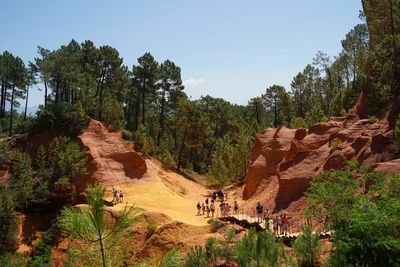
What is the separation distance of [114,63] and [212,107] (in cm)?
2247

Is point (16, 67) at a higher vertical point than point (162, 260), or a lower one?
higher

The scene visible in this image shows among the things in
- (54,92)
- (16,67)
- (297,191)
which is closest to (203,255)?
(297,191)

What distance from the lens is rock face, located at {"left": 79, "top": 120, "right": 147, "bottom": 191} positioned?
4434 cm

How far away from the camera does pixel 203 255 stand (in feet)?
80.0

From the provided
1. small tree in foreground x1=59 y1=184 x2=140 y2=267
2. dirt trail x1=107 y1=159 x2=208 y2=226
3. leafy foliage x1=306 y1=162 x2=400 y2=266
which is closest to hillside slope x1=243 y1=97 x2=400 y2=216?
dirt trail x1=107 y1=159 x2=208 y2=226

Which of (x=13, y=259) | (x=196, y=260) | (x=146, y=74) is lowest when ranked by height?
(x=13, y=259)

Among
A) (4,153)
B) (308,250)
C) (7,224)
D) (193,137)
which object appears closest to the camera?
(308,250)

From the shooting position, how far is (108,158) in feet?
153

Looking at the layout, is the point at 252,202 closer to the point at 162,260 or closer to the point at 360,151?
the point at 360,151

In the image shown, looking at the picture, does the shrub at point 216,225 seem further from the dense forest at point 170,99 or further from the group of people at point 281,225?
the dense forest at point 170,99

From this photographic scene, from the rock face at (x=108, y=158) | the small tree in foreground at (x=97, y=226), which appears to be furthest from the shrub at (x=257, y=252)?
the rock face at (x=108, y=158)

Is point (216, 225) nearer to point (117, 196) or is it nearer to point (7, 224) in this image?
point (117, 196)

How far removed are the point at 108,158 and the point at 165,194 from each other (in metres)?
8.06

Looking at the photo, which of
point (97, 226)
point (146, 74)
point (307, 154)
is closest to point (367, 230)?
point (97, 226)
